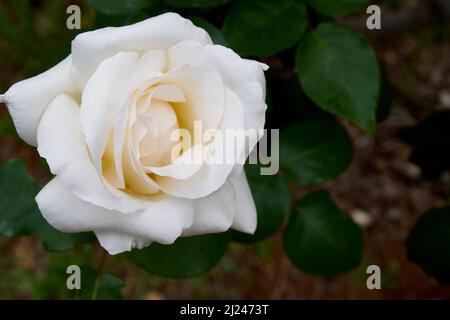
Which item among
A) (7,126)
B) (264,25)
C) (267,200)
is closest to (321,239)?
(267,200)

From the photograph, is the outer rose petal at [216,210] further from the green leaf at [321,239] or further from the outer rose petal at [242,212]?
the green leaf at [321,239]

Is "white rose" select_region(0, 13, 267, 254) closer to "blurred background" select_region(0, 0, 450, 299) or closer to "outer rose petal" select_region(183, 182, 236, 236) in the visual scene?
"outer rose petal" select_region(183, 182, 236, 236)

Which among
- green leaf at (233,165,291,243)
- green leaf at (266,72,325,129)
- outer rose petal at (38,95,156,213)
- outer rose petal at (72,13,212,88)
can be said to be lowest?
green leaf at (233,165,291,243)

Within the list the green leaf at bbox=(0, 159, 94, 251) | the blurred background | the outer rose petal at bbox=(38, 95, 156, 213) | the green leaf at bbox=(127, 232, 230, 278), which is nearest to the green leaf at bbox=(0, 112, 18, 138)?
the blurred background

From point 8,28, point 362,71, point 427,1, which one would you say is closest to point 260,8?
point 362,71

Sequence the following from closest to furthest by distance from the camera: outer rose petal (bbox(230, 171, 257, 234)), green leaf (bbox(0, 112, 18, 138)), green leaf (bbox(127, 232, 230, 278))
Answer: outer rose petal (bbox(230, 171, 257, 234)) < green leaf (bbox(127, 232, 230, 278)) < green leaf (bbox(0, 112, 18, 138))
